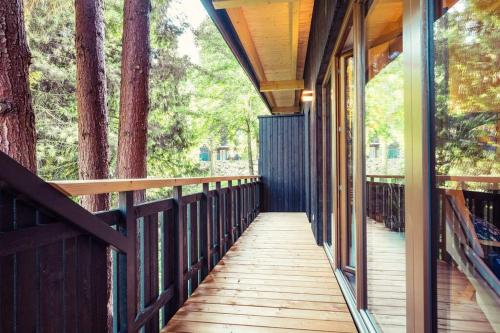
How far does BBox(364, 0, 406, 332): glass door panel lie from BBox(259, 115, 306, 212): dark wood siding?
5.40 m

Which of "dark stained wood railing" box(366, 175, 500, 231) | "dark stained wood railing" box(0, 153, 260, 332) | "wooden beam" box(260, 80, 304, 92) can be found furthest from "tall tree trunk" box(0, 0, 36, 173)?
"wooden beam" box(260, 80, 304, 92)

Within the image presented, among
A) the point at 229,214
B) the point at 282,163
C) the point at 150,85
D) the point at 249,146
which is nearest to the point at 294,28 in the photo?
the point at 229,214

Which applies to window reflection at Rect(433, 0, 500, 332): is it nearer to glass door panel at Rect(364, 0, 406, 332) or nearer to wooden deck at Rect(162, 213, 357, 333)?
glass door panel at Rect(364, 0, 406, 332)

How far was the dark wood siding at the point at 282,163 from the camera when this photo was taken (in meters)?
7.20

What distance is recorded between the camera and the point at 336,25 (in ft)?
7.58

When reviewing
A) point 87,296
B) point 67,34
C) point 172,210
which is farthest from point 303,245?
point 67,34

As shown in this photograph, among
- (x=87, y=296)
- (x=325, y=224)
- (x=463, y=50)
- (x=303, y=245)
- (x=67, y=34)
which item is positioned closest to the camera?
(x=463, y=50)

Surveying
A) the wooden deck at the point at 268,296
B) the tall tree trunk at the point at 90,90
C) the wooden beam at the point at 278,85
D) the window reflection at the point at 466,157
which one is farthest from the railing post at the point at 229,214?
the wooden beam at the point at 278,85

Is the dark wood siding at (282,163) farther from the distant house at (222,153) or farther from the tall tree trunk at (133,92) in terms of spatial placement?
the distant house at (222,153)

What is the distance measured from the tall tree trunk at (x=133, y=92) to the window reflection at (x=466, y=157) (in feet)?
13.4

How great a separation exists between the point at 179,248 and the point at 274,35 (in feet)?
11.1

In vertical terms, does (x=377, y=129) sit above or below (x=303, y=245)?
above

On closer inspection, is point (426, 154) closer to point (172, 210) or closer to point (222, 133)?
point (172, 210)

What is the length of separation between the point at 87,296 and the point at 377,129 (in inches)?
65.3
